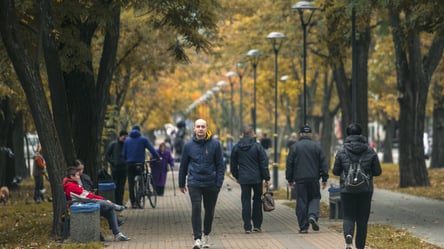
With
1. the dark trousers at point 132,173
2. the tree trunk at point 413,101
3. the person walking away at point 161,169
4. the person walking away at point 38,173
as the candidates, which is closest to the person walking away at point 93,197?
the dark trousers at point 132,173

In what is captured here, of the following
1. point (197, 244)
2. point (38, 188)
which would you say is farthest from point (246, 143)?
point (38, 188)

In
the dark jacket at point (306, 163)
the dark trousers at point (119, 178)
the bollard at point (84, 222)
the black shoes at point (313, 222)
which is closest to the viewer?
the bollard at point (84, 222)

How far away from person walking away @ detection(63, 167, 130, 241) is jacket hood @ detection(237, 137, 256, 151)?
7.47ft

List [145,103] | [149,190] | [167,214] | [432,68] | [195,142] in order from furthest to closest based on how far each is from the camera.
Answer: [145,103] < [432,68] < [149,190] < [167,214] < [195,142]

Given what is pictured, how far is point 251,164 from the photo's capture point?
15664 millimetres

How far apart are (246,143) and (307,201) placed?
135 cm

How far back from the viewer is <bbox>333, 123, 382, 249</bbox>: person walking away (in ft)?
39.3

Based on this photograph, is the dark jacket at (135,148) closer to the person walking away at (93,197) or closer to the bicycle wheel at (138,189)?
the bicycle wheel at (138,189)

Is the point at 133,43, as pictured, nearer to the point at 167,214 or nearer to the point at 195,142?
the point at 167,214

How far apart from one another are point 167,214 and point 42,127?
6.44m

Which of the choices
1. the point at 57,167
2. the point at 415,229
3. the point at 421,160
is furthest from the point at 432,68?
the point at 57,167

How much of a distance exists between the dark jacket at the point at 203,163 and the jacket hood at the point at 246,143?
7.84ft

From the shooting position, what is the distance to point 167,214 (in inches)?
820

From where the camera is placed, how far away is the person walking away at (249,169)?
15.6m
